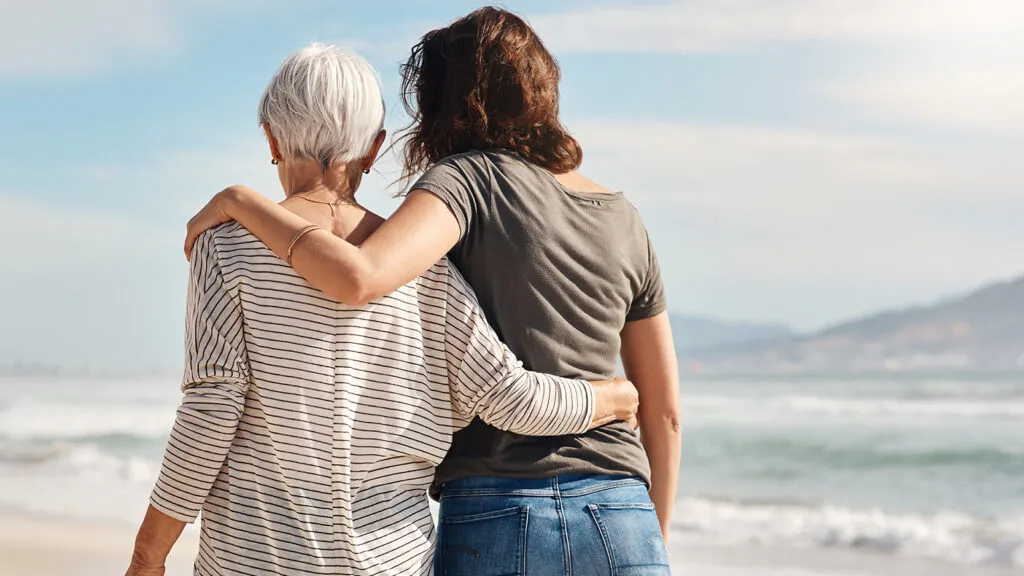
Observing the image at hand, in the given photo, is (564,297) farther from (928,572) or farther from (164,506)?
(928,572)

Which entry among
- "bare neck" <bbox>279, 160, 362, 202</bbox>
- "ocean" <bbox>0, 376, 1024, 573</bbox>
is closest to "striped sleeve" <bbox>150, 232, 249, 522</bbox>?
"bare neck" <bbox>279, 160, 362, 202</bbox>

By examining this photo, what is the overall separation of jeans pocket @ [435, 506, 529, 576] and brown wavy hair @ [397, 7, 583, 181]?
2.23ft

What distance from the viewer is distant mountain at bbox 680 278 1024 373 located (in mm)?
25641

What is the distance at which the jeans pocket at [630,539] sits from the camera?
1757 millimetres

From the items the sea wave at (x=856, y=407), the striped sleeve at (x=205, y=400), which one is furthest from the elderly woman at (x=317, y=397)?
the sea wave at (x=856, y=407)

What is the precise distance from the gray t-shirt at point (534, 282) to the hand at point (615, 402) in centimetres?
2

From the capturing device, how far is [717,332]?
111 ft

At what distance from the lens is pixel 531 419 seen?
5.69 ft

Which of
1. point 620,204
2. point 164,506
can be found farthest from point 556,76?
point 164,506

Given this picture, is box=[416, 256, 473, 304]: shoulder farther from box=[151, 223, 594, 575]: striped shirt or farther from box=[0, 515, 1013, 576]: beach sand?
box=[0, 515, 1013, 576]: beach sand

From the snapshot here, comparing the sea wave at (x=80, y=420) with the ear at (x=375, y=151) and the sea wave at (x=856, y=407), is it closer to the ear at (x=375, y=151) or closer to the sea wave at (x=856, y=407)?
the sea wave at (x=856, y=407)

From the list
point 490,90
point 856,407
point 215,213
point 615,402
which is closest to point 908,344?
point 856,407

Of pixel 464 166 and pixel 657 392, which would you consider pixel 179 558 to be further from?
pixel 464 166

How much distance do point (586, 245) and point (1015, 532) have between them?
884 centimetres
